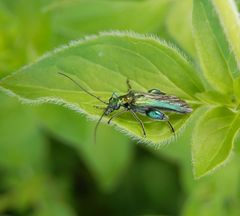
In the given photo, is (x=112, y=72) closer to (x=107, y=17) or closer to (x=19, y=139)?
(x=107, y=17)

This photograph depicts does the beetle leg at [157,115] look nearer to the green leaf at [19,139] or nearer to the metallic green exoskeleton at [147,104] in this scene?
the metallic green exoskeleton at [147,104]

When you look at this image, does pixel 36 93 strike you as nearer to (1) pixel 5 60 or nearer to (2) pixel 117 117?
(2) pixel 117 117

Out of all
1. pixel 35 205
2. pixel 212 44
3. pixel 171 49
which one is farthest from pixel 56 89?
pixel 35 205

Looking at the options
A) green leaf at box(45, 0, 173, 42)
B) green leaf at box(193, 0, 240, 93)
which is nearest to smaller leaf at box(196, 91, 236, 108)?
green leaf at box(193, 0, 240, 93)

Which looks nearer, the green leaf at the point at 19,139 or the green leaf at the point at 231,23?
the green leaf at the point at 231,23

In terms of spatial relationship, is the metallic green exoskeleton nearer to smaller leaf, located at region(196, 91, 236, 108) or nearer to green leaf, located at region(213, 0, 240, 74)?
smaller leaf, located at region(196, 91, 236, 108)

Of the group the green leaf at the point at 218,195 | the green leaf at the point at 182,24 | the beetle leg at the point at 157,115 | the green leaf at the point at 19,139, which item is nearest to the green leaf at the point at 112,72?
the beetle leg at the point at 157,115

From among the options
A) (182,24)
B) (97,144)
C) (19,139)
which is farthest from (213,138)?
(19,139)
